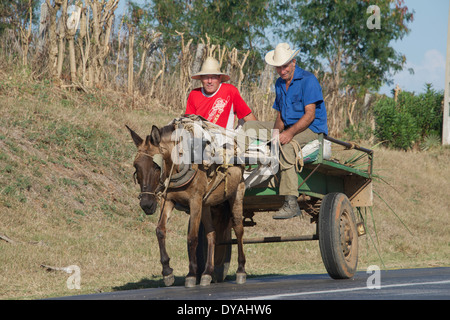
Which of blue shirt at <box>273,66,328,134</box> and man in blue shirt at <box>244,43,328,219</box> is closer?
man in blue shirt at <box>244,43,328,219</box>

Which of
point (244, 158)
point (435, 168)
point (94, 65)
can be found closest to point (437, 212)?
point (435, 168)

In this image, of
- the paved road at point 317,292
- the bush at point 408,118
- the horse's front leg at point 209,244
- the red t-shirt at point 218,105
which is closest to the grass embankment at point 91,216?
the horse's front leg at point 209,244

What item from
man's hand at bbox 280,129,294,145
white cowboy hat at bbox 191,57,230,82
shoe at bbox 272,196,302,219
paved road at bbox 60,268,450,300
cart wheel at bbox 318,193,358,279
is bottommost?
paved road at bbox 60,268,450,300

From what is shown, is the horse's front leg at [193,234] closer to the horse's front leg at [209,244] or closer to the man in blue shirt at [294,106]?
the horse's front leg at [209,244]

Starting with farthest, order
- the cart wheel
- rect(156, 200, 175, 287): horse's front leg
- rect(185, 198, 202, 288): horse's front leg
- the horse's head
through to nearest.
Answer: the cart wheel, rect(185, 198, 202, 288): horse's front leg, rect(156, 200, 175, 287): horse's front leg, the horse's head

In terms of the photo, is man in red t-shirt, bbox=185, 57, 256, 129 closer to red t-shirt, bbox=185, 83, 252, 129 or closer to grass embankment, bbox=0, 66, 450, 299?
red t-shirt, bbox=185, 83, 252, 129

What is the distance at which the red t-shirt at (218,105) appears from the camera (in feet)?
31.2

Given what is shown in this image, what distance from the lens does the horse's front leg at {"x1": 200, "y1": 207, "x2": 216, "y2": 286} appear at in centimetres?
883

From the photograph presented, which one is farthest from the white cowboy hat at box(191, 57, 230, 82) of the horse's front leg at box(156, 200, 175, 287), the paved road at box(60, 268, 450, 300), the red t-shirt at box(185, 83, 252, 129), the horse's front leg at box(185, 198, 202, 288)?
the paved road at box(60, 268, 450, 300)

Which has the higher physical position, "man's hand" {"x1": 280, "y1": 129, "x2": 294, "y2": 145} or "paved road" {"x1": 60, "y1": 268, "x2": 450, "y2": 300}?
"man's hand" {"x1": 280, "y1": 129, "x2": 294, "y2": 145}

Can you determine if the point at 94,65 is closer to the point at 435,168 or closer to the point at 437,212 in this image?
the point at 437,212

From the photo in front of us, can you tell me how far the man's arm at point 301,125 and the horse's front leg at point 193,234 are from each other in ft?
4.85

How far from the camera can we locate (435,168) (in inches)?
1067

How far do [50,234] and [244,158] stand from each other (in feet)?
18.1
